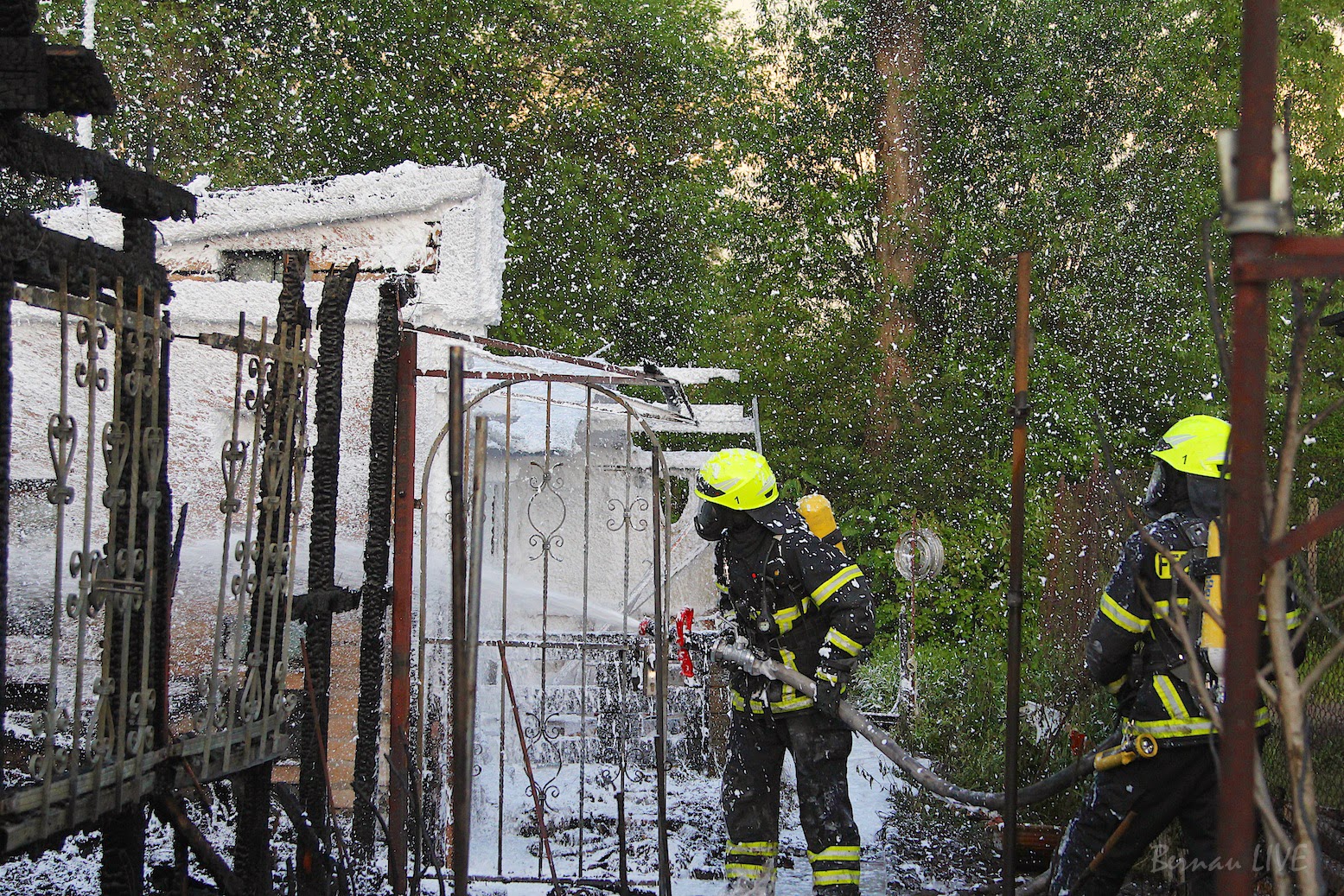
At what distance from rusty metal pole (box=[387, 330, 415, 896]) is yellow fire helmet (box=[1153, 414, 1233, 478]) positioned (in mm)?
2921

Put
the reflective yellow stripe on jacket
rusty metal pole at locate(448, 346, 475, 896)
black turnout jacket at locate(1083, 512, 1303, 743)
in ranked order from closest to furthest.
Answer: rusty metal pole at locate(448, 346, 475, 896), black turnout jacket at locate(1083, 512, 1303, 743), the reflective yellow stripe on jacket

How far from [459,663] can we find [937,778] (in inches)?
102

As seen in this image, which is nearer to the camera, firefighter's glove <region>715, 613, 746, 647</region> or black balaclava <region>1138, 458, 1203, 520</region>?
black balaclava <region>1138, 458, 1203, 520</region>

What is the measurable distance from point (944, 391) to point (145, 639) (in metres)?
13.2

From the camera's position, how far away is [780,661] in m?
4.75

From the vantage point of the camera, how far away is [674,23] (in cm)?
2042

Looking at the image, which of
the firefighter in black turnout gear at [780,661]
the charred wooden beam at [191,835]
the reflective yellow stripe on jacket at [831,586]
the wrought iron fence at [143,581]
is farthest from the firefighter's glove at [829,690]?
the charred wooden beam at [191,835]

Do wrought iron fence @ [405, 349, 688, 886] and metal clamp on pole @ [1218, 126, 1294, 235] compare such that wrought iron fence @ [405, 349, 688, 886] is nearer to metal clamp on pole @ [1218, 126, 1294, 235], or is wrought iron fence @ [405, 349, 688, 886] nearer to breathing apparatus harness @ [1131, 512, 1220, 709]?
breathing apparatus harness @ [1131, 512, 1220, 709]

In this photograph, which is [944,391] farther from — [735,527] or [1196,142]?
[735,527]

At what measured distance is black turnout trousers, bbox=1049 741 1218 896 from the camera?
3.72 metres

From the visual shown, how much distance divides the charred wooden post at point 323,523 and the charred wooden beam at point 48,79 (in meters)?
1.39

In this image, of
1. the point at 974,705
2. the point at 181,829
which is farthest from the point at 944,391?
the point at 181,829

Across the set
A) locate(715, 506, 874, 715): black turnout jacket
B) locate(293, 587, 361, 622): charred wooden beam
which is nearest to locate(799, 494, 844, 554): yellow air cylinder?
locate(715, 506, 874, 715): black turnout jacket

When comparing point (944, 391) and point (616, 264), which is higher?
point (616, 264)
